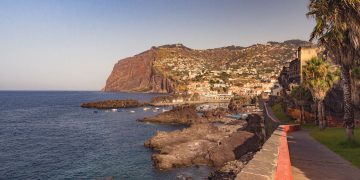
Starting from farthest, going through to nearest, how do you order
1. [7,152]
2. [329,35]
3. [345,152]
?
[7,152]
[329,35]
[345,152]

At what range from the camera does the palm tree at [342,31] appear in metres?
20.3

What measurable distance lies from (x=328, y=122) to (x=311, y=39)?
21.5 m

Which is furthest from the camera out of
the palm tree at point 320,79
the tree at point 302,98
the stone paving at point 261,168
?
the tree at point 302,98

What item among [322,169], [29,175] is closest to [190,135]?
[29,175]

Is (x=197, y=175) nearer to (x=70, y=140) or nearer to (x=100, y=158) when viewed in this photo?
(x=100, y=158)

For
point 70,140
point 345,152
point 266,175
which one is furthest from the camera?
point 70,140

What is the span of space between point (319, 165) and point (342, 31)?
11966 mm

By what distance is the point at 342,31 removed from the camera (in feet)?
73.6

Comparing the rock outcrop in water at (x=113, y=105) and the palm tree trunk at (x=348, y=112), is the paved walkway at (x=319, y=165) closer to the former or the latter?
the palm tree trunk at (x=348, y=112)

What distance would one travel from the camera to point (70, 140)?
64.9 meters

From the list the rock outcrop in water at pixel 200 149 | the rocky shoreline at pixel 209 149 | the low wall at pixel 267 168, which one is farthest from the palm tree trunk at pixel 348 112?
the rock outcrop in water at pixel 200 149

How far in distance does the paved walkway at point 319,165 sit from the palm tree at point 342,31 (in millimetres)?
5819

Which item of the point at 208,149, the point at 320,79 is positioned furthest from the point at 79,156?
the point at 320,79

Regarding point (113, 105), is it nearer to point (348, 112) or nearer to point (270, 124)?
point (270, 124)
